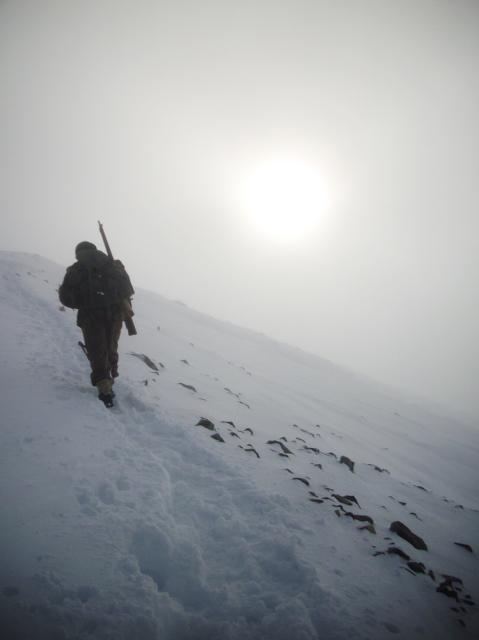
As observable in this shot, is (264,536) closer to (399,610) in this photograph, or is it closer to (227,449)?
(399,610)

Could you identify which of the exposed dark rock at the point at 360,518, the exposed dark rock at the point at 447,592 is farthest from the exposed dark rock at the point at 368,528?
the exposed dark rock at the point at 447,592

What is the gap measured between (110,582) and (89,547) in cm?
43

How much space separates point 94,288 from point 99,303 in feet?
1.12

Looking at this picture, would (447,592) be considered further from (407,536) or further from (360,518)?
(360,518)

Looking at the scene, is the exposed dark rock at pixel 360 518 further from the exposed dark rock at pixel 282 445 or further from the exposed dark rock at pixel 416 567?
the exposed dark rock at pixel 282 445

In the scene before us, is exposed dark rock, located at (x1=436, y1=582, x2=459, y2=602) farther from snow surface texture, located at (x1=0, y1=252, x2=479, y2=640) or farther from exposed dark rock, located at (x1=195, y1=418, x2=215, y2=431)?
exposed dark rock, located at (x1=195, y1=418, x2=215, y2=431)

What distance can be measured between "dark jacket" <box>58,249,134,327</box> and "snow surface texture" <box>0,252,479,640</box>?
169 centimetres

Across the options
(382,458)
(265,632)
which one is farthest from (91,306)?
(382,458)

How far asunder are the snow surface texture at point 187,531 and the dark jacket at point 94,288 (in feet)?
5.55

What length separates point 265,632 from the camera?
2.88m

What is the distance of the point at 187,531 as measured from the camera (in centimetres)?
383

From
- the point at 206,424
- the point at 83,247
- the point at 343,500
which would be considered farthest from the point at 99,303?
the point at 343,500

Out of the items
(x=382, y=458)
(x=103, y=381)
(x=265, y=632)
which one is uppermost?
(x=103, y=381)

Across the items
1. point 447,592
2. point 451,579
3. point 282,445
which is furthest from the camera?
point 282,445
